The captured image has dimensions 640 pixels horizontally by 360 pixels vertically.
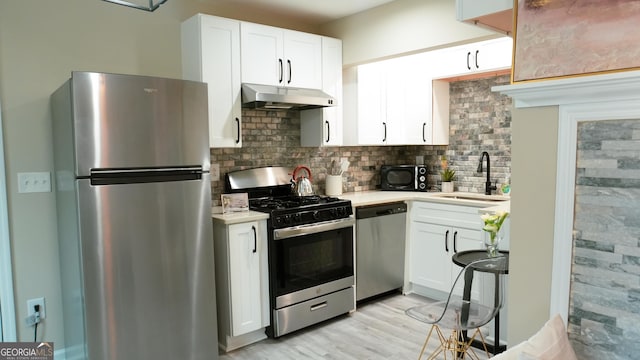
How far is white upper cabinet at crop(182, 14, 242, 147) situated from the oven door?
84 cm

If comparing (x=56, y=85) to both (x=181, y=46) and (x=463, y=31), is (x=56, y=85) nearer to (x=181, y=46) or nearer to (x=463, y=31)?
(x=181, y=46)

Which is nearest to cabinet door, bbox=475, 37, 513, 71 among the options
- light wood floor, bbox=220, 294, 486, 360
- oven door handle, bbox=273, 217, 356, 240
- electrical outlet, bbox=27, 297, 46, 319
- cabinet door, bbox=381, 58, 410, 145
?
cabinet door, bbox=381, 58, 410, 145

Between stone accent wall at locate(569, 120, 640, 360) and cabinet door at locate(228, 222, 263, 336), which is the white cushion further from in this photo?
cabinet door at locate(228, 222, 263, 336)

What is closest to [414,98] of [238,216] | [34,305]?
[238,216]

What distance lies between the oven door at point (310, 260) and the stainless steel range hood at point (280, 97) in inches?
37.5

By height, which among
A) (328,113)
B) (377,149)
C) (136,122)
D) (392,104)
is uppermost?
(392,104)

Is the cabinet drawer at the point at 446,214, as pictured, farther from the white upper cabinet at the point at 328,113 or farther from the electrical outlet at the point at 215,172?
the electrical outlet at the point at 215,172

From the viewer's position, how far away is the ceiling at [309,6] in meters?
3.42

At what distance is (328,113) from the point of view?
3.82 metres

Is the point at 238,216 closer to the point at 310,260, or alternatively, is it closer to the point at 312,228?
the point at 312,228

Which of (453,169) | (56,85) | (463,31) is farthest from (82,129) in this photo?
(453,169)

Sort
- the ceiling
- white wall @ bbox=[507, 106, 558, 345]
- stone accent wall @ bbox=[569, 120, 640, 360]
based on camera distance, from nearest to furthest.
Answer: stone accent wall @ bbox=[569, 120, 640, 360] < white wall @ bbox=[507, 106, 558, 345] < the ceiling

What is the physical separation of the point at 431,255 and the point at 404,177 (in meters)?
0.95

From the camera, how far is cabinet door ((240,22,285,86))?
3271 mm
